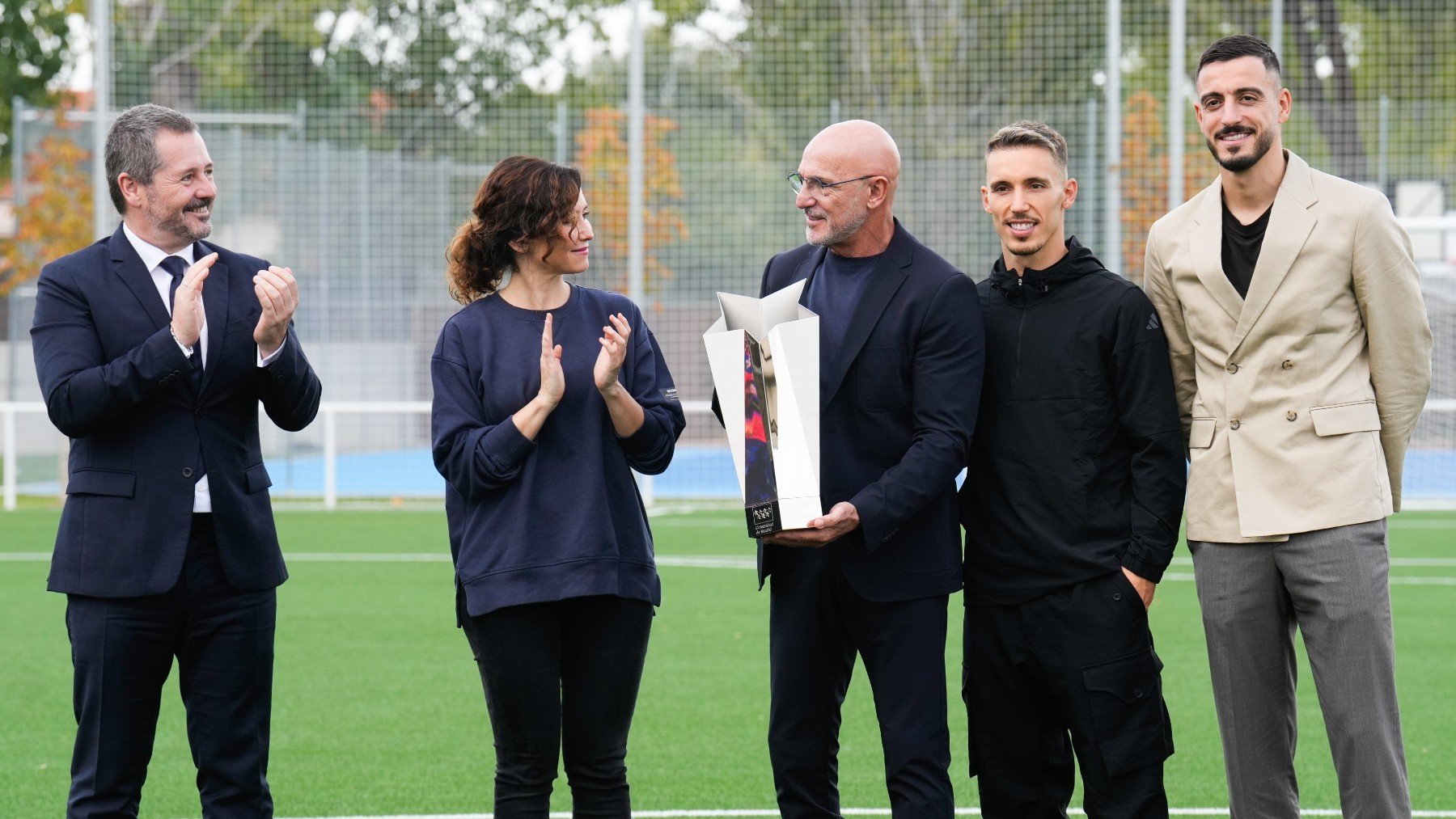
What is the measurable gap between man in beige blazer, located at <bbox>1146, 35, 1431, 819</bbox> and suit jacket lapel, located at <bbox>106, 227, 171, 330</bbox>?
2496mm

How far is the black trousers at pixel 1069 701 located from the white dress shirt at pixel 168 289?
6.19 feet

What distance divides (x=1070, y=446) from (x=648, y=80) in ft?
37.8

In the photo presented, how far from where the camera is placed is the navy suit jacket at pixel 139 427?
12.3 feet

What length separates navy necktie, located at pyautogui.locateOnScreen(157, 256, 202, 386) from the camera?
380cm

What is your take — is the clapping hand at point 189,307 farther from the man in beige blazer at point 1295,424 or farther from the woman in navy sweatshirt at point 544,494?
the man in beige blazer at point 1295,424

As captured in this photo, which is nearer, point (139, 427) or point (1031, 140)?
point (139, 427)

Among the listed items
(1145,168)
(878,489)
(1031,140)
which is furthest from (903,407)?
(1145,168)

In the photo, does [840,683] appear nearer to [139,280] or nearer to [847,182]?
[847,182]

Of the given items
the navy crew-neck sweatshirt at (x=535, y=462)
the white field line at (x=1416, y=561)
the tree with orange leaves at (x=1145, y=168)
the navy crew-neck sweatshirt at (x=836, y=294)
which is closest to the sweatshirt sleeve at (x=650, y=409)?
the navy crew-neck sweatshirt at (x=535, y=462)

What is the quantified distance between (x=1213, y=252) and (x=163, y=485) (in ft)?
8.50

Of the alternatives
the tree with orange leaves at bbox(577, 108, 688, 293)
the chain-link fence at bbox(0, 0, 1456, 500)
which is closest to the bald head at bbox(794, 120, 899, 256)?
the chain-link fence at bbox(0, 0, 1456, 500)

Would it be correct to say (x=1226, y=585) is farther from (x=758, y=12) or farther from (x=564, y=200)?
(x=758, y=12)

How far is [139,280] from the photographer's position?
3822 millimetres

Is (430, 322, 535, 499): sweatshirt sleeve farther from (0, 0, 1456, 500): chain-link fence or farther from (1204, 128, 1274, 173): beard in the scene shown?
(0, 0, 1456, 500): chain-link fence
